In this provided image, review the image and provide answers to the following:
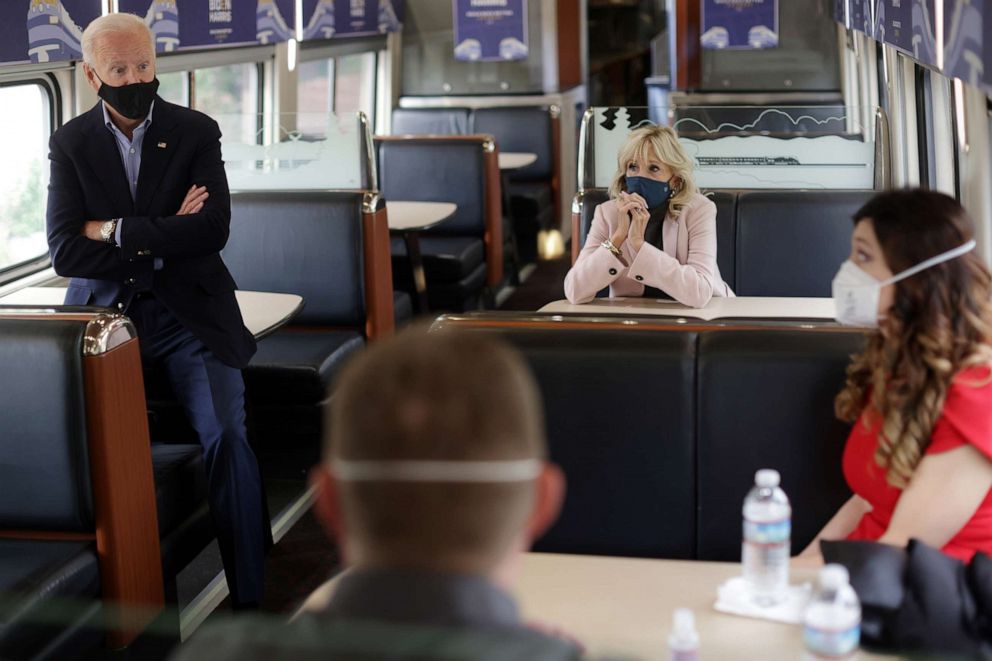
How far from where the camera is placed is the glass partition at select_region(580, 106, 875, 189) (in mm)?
4660

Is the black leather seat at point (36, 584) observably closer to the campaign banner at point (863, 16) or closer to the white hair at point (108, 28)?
the white hair at point (108, 28)

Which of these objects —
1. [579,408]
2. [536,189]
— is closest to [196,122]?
[579,408]

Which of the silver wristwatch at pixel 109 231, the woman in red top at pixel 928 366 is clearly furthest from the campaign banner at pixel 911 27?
the silver wristwatch at pixel 109 231

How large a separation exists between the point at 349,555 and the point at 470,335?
20 centimetres

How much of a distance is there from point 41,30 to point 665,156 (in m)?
2.27

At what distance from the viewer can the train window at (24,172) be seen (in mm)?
4598

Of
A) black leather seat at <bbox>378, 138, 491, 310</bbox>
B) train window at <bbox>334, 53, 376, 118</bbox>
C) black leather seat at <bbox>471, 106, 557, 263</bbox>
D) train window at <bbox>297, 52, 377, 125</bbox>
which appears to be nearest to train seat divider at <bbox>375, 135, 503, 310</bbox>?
black leather seat at <bbox>378, 138, 491, 310</bbox>

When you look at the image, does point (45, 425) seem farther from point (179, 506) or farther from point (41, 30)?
point (41, 30)

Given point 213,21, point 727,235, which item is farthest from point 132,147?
point 213,21

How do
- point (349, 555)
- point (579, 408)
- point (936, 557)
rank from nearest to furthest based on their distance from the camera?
point (349, 555)
point (936, 557)
point (579, 408)

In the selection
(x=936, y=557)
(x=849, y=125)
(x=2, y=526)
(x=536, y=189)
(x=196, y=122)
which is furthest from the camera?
(x=536, y=189)

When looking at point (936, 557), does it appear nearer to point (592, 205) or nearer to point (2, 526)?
point (2, 526)

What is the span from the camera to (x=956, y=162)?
4449mm

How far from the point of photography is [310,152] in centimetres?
531
